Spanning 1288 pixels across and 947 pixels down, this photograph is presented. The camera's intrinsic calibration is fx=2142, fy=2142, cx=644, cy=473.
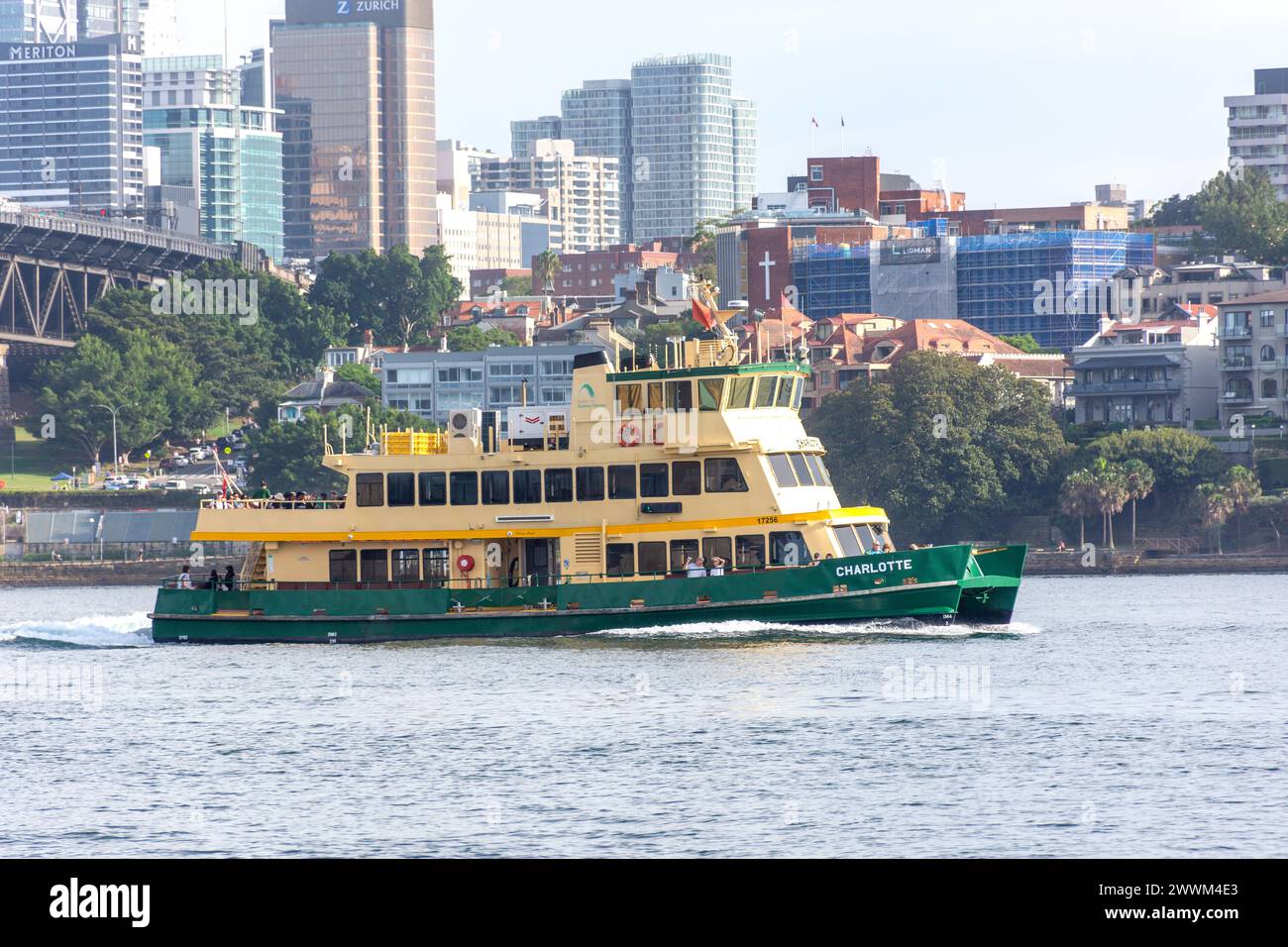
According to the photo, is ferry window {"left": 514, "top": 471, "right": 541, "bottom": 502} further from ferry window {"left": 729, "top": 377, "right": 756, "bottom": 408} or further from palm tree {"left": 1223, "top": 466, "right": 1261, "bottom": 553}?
palm tree {"left": 1223, "top": 466, "right": 1261, "bottom": 553}

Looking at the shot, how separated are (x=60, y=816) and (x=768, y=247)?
145614mm

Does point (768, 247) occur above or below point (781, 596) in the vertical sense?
above

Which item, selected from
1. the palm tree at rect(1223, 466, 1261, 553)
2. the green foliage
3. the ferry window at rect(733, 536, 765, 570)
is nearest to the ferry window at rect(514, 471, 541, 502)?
the ferry window at rect(733, 536, 765, 570)

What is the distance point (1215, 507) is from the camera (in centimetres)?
11381


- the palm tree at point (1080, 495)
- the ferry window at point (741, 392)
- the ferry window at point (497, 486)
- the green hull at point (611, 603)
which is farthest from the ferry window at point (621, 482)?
the palm tree at point (1080, 495)

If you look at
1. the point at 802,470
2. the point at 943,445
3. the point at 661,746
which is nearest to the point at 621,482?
the point at 802,470

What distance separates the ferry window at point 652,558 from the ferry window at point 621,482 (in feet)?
4.23

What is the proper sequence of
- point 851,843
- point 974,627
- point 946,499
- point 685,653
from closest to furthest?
point 851,843
point 685,653
point 974,627
point 946,499

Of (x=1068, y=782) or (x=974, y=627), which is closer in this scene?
(x=1068, y=782)

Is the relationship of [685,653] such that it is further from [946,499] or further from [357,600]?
[946,499]
